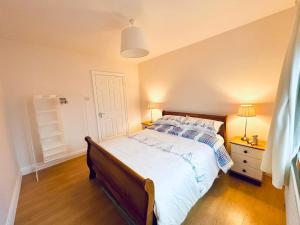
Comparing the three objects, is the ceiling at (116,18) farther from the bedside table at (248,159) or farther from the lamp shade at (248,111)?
the bedside table at (248,159)

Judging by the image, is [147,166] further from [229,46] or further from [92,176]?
[229,46]

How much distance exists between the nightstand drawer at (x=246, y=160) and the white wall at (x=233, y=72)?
472 mm

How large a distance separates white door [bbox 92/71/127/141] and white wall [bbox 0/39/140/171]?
166 mm

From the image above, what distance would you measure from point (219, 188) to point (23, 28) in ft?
12.6

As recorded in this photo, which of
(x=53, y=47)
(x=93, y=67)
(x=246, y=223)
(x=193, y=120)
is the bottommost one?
(x=246, y=223)

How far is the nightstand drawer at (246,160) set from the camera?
6.76 ft

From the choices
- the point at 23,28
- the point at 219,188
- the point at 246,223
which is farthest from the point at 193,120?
the point at 23,28

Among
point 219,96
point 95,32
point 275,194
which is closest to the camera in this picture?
point 275,194

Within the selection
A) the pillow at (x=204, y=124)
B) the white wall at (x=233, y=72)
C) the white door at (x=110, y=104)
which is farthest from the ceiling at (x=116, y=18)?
the pillow at (x=204, y=124)

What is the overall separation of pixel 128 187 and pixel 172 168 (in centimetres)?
51

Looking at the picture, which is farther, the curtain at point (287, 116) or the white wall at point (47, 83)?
the white wall at point (47, 83)

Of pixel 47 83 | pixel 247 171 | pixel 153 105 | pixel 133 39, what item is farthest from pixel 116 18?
pixel 247 171

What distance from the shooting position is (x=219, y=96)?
106 inches

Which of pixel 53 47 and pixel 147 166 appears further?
pixel 53 47
